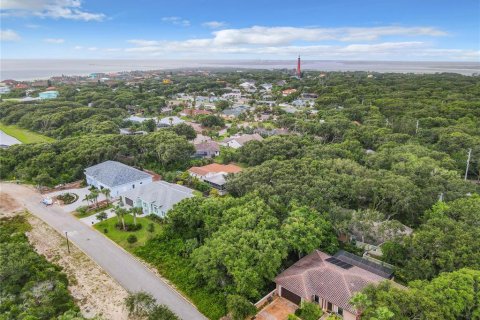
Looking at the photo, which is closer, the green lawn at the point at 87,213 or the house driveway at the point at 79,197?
the green lawn at the point at 87,213

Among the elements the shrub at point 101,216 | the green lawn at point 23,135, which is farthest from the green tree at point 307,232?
the green lawn at point 23,135

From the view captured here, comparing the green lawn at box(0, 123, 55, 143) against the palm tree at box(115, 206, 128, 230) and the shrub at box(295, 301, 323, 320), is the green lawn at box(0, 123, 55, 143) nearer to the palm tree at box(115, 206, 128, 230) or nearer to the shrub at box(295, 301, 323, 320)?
the palm tree at box(115, 206, 128, 230)

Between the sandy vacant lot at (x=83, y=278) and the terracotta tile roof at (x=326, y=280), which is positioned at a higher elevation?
the terracotta tile roof at (x=326, y=280)

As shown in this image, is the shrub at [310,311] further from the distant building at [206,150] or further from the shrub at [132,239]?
the distant building at [206,150]

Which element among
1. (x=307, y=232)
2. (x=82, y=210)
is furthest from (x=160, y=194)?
(x=307, y=232)

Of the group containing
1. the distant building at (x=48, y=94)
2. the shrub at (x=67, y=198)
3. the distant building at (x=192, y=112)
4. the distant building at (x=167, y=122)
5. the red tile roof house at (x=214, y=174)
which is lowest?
the shrub at (x=67, y=198)

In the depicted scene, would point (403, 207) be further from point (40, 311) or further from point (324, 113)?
point (324, 113)

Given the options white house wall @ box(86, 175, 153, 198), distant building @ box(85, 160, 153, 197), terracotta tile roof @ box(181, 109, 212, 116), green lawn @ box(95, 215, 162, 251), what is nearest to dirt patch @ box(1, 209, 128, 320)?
green lawn @ box(95, 215, 162, 251)

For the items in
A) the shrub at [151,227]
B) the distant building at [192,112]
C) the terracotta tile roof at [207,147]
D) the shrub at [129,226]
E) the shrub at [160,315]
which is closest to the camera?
the shrub at [160,315]
